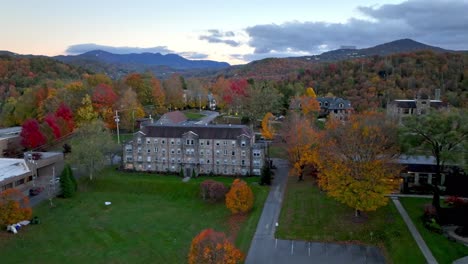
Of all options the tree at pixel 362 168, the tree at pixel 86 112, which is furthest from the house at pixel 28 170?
the tree at pixel 362 168

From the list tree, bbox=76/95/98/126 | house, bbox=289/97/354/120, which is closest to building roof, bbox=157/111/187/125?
tree, bbox=76/95/98/126

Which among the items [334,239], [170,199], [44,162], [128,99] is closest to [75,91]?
[128,99]

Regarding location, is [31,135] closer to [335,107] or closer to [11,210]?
[11,210]

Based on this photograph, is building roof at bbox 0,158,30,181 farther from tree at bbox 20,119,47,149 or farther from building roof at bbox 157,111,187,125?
building roof at bbox 157,111,187,125

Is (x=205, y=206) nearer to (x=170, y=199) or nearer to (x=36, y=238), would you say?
(x=170, y=199)

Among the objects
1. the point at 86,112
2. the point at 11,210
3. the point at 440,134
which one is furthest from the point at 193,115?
the point at 440,134

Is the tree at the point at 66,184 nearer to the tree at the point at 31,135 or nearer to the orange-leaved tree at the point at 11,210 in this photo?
the orange-leaved tree at the point at 11,210
